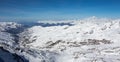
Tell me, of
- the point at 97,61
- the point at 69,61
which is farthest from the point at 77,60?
the point at 97,61

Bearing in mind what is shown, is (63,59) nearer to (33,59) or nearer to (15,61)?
(33,59)

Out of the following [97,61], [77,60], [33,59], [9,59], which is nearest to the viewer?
[9,59]

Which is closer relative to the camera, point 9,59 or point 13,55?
point 9,59

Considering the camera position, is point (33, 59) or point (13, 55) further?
point (33, 59)

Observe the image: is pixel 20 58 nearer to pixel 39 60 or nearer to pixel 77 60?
pixel 39 60

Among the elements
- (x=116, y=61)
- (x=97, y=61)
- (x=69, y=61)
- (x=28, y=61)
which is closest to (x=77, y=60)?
(x=69, y=61)

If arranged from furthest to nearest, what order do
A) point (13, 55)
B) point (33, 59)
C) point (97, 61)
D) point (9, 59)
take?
point (97, 61)
point (33, 59)
point (13, 55)
point (9, 59)

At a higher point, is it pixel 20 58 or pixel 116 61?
pixel 20 58

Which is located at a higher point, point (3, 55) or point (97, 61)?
point (3, 55)

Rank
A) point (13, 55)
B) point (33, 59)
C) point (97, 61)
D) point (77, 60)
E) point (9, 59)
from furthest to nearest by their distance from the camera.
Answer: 1. point (77, 60)
2. point (97, 61)
3. point (33, 59)
4. point (13, 55)
5. point (9, 59)
